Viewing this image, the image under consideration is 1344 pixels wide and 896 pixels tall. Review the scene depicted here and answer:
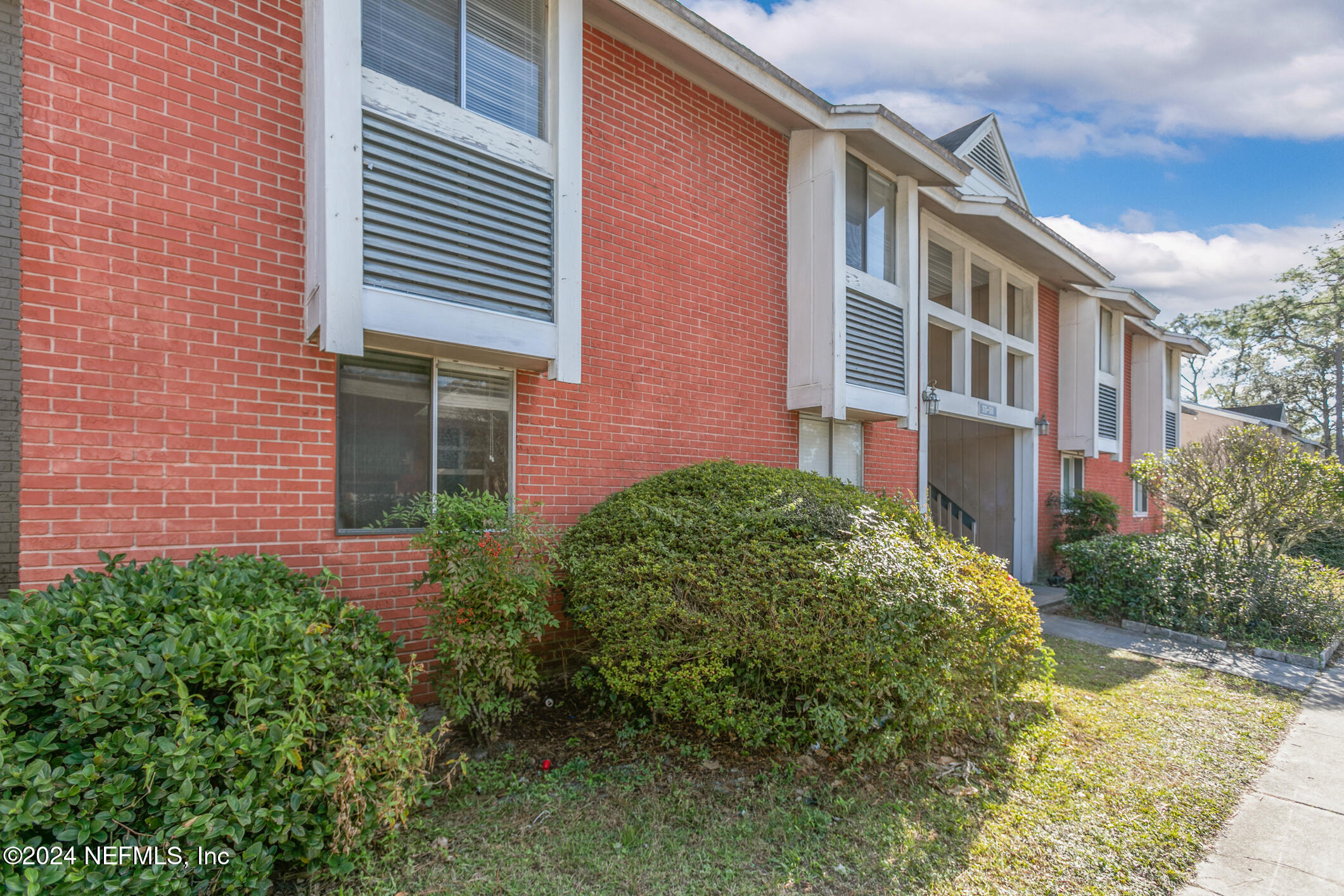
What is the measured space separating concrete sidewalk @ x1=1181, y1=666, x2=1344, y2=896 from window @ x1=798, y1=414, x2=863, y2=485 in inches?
170

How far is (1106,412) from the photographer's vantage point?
44.5 feet

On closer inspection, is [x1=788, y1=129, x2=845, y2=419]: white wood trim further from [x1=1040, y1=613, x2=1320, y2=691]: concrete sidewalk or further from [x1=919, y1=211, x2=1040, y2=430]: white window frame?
[x1=1040, y1=613, x2=1320, y2=691]: concrete sidewalk

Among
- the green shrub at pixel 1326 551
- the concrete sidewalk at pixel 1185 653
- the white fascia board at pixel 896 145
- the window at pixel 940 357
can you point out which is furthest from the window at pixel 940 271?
the green shrub at pixel 1326 551

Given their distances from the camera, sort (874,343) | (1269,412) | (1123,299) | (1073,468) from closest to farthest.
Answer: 1. (874,343)
2. (1123,299)
3. (1073,468)
4. (1269,412)

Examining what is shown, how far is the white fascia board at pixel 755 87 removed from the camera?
5.56m

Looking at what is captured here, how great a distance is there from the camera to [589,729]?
14.5ft

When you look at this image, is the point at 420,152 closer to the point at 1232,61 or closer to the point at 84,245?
the point at 84,245

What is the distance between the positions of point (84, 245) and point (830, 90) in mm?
7894

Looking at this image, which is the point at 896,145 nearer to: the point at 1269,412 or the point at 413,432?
the point at 413,432

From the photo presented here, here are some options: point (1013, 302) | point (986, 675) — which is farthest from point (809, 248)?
point (1013, 302)

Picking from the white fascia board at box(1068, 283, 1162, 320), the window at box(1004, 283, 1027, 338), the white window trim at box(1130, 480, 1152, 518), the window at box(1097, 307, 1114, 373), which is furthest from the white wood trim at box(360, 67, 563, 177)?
the white window trim at box(1130, 480, 1152, 518)

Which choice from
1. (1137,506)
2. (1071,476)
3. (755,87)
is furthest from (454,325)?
(1137,506)

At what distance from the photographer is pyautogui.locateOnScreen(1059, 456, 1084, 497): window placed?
12898 millimetres

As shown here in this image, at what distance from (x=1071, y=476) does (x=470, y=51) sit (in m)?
14.1
